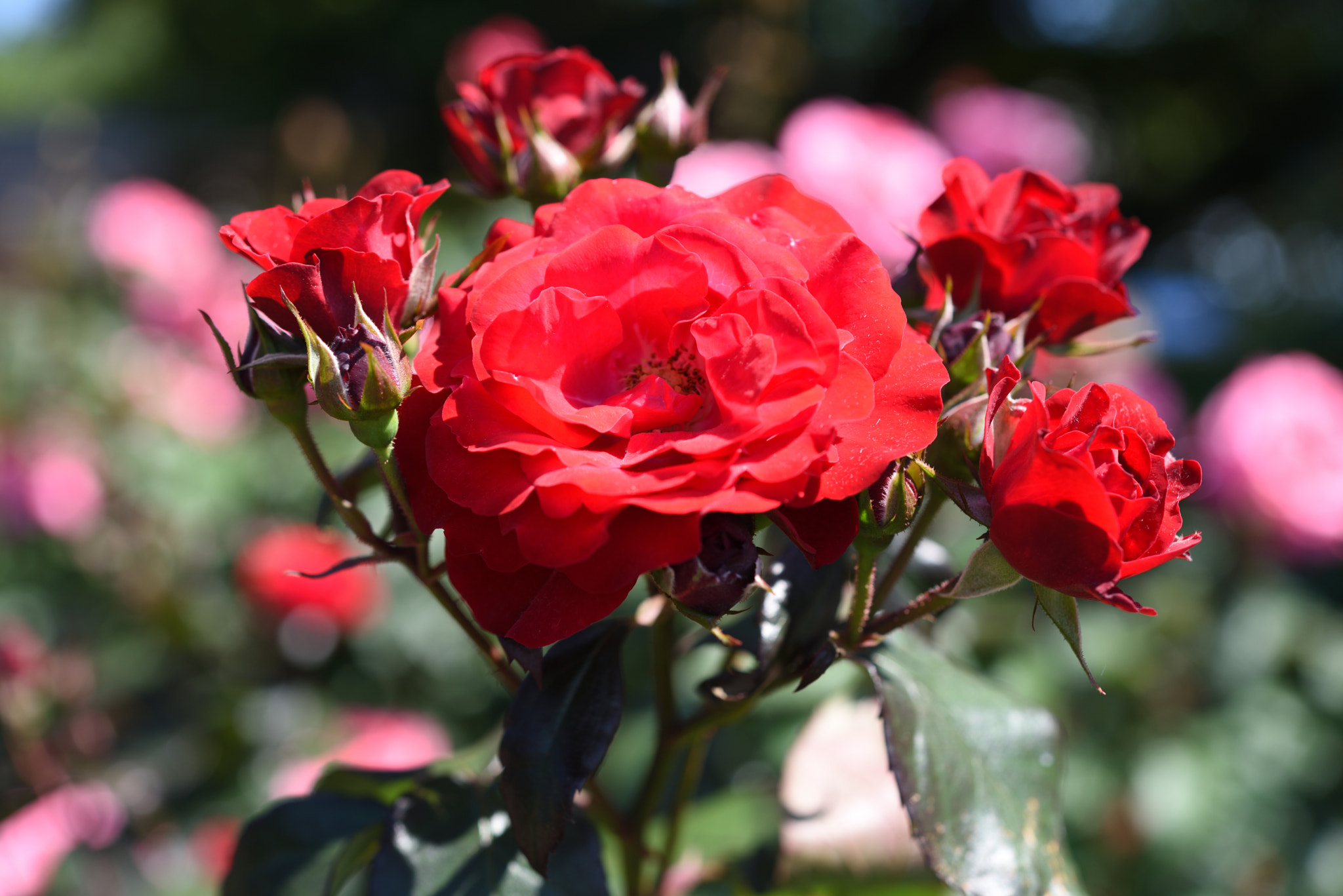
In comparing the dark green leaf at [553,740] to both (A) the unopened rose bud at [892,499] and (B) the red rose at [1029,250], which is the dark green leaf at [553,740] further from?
(B) the red rose at [1029,250]

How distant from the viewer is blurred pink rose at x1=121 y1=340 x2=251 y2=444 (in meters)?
1.71

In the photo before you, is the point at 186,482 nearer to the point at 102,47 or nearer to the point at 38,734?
the point at 38,734

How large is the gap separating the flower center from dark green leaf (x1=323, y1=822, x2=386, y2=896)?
30cm

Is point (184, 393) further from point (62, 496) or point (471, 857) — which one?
point (471, 857)

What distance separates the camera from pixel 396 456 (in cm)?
40

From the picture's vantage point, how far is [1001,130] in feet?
7.31

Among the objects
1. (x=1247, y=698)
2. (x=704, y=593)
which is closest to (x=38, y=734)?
(x=704, y=593)

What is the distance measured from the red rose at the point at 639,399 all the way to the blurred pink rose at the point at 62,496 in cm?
139

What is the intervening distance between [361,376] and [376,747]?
0.84 m

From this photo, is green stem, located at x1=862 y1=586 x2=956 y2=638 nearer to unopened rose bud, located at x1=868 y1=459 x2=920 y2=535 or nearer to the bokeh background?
unopened rose bud, located at x1=868 y1=459 x2=920 y2=535

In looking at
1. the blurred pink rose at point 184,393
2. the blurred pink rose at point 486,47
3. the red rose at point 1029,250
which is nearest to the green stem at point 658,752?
the red rose at point 1029,250

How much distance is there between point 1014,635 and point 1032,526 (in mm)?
822

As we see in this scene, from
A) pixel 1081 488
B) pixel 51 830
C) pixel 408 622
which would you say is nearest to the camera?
pixel 1081 488

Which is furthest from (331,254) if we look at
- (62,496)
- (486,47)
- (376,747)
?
(486,47)
